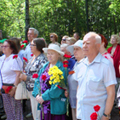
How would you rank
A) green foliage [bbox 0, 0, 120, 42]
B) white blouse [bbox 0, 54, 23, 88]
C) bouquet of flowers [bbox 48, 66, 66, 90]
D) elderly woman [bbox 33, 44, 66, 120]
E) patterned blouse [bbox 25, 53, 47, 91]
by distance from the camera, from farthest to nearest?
green foliage [bbox 0, 0, 120, 42] → white blouse [bbox 0, 54, 23, 88] → patterned blouse [bbox 25, 53, 47, 91] → elderly woman [bbox 33, 44, 66, 120] → bouquet of flowers [bbox 48, 66, 66, 90]

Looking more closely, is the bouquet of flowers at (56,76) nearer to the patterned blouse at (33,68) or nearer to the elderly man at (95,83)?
the elderly man at (95,83)

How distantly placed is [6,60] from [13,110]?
1.15 metres

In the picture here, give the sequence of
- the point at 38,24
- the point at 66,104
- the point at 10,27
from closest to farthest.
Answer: the point at 66,104, the point at 10,27, the point at 38,24

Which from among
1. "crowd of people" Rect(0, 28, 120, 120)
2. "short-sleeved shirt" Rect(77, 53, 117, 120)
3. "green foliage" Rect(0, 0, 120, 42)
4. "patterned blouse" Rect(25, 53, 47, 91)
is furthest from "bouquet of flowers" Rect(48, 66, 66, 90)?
"green foliage" Rect(0, 0, 120, 42)

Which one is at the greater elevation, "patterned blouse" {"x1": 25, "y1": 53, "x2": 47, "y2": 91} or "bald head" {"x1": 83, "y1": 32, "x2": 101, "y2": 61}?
"bald head" {"x1": 83, "y1": 32, "x2": 101, "y2": 61}

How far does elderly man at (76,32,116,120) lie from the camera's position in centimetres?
285

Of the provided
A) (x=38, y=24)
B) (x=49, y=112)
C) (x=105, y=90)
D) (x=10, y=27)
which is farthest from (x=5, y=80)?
(x=38, y=24)

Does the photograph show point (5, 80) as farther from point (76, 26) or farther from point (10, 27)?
point (76, 26)

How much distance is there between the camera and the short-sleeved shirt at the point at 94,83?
2.84m

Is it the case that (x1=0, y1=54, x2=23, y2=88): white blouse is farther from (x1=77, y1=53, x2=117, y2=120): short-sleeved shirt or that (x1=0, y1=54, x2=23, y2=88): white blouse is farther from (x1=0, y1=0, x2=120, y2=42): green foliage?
(x1=0, y1=0, x2=120, y2=42): green foliage

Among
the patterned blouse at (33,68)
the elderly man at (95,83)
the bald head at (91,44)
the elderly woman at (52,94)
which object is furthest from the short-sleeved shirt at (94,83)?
the patterned blouse at (33,68)

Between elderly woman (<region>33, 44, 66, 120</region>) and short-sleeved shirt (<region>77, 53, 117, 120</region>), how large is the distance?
0.87 meters

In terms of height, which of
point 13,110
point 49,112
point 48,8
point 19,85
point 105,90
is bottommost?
point 13,110

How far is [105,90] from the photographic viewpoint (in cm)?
291
